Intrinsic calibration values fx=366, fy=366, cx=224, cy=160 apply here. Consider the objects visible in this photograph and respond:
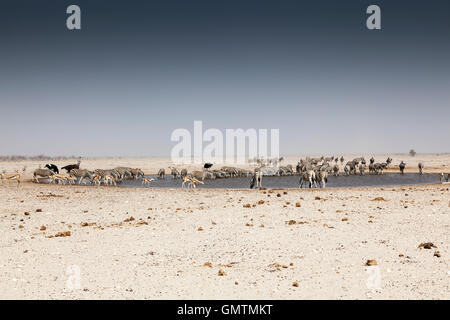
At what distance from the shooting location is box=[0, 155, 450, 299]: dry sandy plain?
20.6 ft

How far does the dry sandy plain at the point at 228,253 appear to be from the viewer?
627 centimetres

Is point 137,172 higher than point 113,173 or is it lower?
lower

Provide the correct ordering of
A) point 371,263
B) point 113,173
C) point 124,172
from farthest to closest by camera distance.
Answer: point 124,172 → point 113,173 → point 371,263

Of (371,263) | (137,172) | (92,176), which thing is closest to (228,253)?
(371,263)

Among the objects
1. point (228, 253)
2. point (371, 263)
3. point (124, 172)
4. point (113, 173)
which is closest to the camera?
point (371, 263)

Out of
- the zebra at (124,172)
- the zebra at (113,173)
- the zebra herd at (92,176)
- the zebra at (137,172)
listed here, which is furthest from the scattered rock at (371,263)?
the zebra at (137,172)

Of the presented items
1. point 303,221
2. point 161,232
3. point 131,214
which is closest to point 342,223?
point 303,221

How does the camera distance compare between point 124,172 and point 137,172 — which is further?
point 137,172

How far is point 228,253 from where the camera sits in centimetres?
873

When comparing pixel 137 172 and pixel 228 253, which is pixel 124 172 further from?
pixel 228 253

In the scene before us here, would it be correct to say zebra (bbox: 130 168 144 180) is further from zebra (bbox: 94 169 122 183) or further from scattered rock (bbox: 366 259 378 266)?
scattered rock (bbox: 366 259 378 266)

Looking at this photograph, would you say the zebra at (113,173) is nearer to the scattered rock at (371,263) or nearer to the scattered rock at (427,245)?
the scattered rock at (427,245)

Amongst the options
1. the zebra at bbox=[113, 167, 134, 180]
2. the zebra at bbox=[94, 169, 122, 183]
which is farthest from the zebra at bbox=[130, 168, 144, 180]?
the zebra at bbox=[94, 169, 122, 183]
